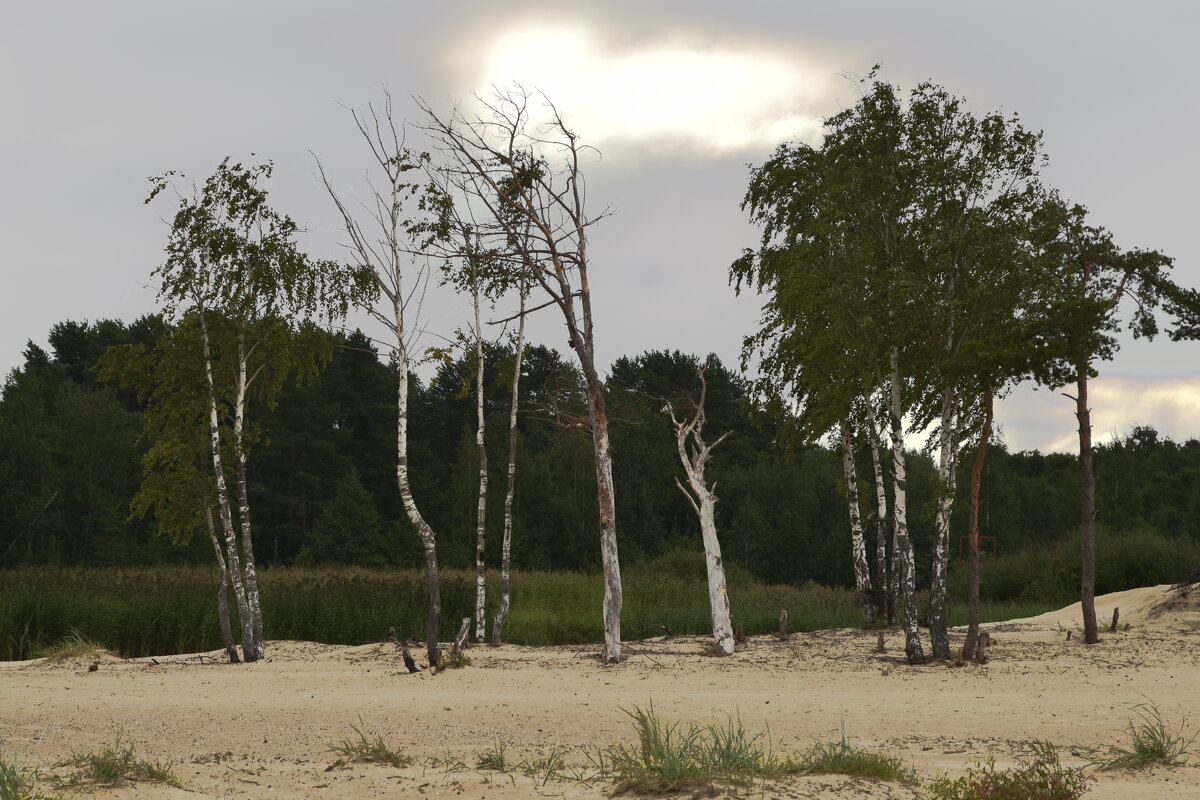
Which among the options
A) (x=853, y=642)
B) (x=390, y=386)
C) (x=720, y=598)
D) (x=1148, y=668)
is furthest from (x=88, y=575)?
(x=390, y=386)

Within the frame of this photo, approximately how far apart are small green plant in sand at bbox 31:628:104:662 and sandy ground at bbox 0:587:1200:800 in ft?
1.67

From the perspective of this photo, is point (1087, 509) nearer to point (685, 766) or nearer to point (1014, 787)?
point (1014, 787)

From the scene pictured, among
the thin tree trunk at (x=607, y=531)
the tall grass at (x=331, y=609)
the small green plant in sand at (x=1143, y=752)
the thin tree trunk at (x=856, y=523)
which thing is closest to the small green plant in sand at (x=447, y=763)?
the small green plant in sand at (x=1143, y=752)

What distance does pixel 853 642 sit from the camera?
21203 millimetres

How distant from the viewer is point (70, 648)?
19.4m

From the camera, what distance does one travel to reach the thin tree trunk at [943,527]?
17.6 metres

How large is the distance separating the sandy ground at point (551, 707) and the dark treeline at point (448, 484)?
82.2 ft

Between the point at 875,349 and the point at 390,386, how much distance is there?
40.3 metres

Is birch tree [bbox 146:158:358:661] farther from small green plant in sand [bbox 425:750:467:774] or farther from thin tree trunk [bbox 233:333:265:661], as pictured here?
small green plant in sand [bbox 425:750:467:774]

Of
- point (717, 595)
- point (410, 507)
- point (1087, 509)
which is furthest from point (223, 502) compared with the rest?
point (1087, 509)

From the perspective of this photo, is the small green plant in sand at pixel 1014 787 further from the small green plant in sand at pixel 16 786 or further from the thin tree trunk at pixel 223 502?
the thin tree trunk at pixel 223 502

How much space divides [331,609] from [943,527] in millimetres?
14091

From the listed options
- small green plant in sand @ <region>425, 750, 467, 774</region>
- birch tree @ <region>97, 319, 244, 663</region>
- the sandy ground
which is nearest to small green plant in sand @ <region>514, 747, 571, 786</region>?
the sandy ground

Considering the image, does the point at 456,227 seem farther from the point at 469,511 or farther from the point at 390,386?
the point at 390,386
